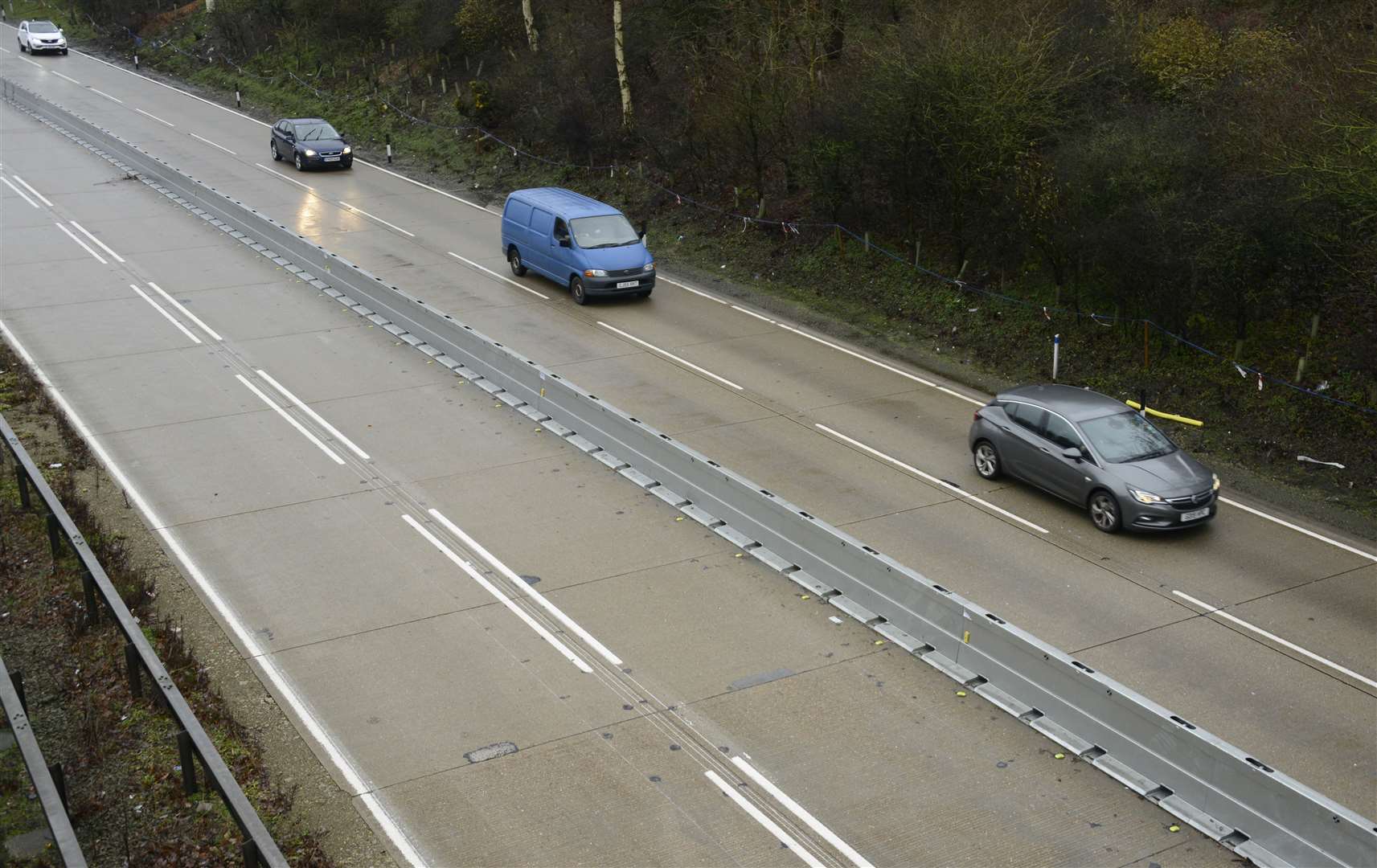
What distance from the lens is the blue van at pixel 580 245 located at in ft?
81.9

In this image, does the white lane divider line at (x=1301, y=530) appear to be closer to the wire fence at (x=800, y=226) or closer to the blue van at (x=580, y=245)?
the wire fence at (x=800, y=226)

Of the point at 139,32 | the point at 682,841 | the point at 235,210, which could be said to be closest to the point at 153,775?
the point at 682,841

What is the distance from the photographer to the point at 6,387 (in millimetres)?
19109

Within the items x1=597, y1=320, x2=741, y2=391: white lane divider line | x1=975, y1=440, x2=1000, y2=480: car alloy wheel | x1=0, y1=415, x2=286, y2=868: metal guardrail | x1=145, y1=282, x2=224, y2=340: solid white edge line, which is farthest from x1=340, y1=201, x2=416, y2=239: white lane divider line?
x1=975, y1=440, x2=1000, y2=480: car alloy wheel

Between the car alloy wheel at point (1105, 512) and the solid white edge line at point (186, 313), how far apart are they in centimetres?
1517

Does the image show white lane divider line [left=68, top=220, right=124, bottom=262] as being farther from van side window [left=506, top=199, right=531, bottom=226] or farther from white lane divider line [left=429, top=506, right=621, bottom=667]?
white lane divider line [left=429, top=506, right=621, bottom=667]

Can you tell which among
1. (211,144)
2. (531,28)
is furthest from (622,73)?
(211,144)

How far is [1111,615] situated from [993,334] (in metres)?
10.7

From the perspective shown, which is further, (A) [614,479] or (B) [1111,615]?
(A) [614,479]

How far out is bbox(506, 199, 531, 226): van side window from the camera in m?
26.6

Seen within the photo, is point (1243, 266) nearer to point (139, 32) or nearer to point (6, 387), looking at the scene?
point (6, 387)

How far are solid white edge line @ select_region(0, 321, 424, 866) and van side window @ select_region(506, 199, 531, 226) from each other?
1054 cm

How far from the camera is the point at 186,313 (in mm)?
23500

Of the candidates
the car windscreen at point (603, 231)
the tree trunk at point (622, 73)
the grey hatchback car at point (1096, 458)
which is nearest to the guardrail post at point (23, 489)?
the grey hatchback car at point (1096, 458)
